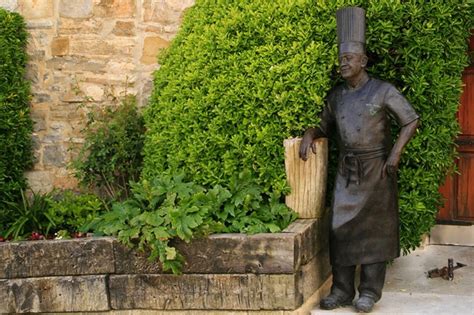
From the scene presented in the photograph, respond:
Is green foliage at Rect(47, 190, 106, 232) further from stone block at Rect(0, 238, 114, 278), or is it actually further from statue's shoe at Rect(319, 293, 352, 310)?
statue's shoe at Rect(319, 293, 352, 310)

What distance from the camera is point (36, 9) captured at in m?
6.66

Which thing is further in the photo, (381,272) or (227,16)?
(227,16)

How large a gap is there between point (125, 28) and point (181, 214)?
2176 millimetres

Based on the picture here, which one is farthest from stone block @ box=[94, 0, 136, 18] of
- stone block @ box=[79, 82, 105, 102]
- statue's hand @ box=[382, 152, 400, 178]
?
statue's hand @ box=[382, 152, 400, 178]

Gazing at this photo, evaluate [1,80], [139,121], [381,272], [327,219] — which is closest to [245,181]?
[327,219]

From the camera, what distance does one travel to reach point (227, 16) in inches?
218

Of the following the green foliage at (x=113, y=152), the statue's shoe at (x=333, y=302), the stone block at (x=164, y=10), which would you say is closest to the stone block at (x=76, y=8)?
the stone block at (x=164, y=10)

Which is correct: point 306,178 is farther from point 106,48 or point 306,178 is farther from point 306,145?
point 106,48

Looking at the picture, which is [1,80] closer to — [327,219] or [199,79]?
[199,79]

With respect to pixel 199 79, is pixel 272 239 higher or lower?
lower

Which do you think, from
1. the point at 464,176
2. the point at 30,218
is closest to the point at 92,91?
the point at 30,218

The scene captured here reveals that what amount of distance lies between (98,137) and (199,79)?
120cm

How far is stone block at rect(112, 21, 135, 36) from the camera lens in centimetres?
650

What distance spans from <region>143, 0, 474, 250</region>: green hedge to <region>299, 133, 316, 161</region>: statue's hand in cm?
11
